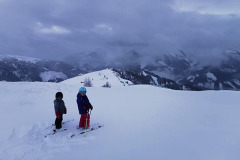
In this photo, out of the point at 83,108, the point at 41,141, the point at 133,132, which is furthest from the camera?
the point at 83,108

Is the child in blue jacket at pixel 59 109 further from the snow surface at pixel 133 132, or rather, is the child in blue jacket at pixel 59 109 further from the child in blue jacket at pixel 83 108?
the child in blue jacket at pixel 83 108

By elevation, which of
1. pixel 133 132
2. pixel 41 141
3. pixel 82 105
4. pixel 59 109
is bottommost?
pixel 41 141

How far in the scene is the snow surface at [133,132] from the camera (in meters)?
9.24

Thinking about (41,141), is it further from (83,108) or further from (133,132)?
(133,132)

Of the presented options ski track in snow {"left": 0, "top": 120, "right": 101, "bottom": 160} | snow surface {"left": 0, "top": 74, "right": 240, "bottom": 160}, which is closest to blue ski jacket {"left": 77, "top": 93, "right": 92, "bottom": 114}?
ski track in snow {"left": 0, "top": 120, "right": 101, "bottom": 160}

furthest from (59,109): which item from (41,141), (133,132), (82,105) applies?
(133,132)

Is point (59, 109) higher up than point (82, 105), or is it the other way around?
point (82, 105)

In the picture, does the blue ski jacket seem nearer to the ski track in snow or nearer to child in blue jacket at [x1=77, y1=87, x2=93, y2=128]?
child in blue jacket at [x1=77, y1=87, x2=93, y2=128]

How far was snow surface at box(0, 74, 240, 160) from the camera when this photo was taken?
9.24 m

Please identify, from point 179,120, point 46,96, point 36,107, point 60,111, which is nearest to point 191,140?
point 179,120

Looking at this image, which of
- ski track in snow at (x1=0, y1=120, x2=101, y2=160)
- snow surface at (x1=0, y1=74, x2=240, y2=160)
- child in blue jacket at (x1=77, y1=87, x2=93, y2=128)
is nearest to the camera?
snow surface at (x1=0, y1=74, x2=240, y2=160)

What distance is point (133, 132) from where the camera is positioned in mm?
11656

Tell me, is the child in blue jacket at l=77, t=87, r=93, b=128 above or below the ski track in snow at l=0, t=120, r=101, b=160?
above

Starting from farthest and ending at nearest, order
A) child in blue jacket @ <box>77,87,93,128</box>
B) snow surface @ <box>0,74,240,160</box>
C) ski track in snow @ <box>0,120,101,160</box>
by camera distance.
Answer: child in blue jacket @ <box>77,87,93,128</box>, ski track in snow @ <box>0,120,101,160</box>, snow surface @ <box>0,74,240,160</box>
